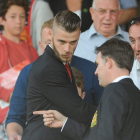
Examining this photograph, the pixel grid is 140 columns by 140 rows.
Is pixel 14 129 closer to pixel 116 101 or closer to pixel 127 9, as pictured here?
pixel 116 101

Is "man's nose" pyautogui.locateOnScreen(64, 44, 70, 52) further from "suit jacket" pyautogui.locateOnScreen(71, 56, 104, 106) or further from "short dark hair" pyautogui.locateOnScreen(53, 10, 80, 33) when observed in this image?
"suit jacket" pyautogui.locateOnScreen(71, 56, 104, 106)

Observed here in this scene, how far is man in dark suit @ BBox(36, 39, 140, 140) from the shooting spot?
2281 mm

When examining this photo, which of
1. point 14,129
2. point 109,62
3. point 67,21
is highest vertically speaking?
point 67,21

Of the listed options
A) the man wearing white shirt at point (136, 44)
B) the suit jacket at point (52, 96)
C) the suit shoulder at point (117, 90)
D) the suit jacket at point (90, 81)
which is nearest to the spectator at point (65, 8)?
the suit jacket at point (90, 81)

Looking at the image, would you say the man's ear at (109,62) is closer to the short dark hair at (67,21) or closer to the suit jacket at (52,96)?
the suit jacket at (52,96)

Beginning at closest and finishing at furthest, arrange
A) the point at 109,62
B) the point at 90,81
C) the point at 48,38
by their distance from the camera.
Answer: the point at 109,62 → the point at 90,81 → the point at 48,38

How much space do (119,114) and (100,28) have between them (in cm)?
224

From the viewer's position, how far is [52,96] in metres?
2.63

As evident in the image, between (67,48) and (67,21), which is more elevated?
(67,21)

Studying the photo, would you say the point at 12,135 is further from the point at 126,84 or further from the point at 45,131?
the point at 126,84

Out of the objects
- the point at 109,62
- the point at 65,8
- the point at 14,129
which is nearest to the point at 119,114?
the point at 109,62

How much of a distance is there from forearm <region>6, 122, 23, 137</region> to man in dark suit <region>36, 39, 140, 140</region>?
2.73 feet

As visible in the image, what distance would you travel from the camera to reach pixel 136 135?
2326 millimetres

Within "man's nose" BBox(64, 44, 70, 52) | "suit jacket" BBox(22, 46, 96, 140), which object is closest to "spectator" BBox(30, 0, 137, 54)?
"man's nose" BBox(64, 44, 70, 52)
